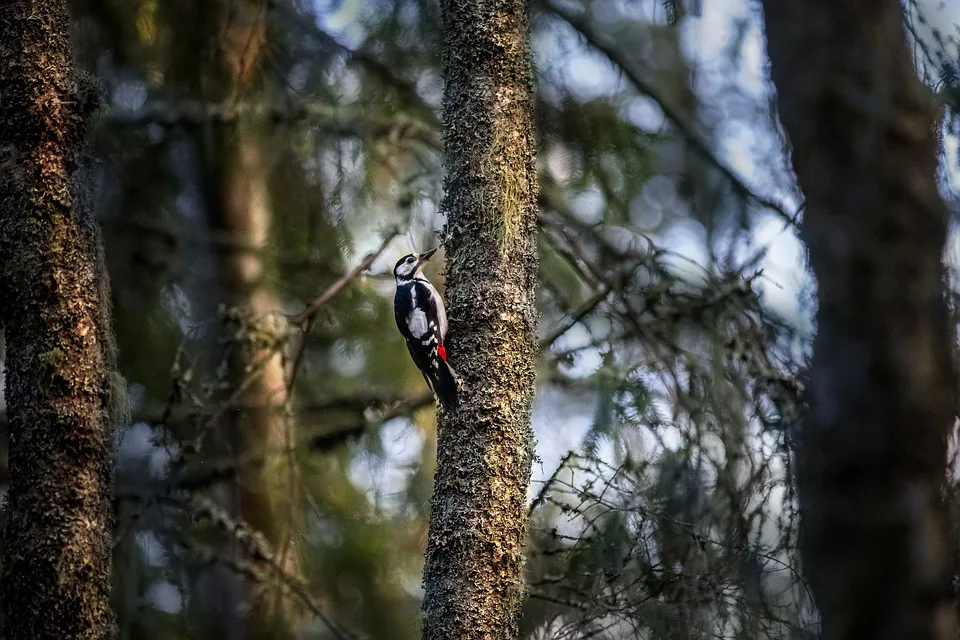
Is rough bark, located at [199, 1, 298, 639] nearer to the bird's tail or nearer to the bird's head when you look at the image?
the bird's head

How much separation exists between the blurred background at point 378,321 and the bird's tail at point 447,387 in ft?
1.69

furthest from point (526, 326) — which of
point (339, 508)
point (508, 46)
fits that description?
point (339, 508)

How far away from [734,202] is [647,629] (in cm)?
147

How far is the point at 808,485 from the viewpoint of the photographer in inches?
92.8

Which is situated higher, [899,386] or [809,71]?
[809,71]

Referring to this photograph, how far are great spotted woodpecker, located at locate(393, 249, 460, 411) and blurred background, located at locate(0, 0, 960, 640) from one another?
154mm

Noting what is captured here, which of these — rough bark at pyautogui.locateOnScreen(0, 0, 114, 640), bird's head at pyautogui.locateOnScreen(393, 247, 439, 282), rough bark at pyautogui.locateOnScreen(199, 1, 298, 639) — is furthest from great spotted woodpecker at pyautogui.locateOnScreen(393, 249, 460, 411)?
rough bark at pyautogui.locateOnScreen(0, 0, 114, 640)

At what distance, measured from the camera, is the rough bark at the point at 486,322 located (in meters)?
2.30

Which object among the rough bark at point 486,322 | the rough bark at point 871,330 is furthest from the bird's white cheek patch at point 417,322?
the rough bark at point 871,330

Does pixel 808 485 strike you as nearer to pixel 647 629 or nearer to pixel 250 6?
pixel 647 629

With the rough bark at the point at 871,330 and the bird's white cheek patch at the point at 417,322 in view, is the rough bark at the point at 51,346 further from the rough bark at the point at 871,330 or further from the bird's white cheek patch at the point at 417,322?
the rough bark at the point at 871,330

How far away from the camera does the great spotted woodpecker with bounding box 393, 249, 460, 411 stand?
Result: 2.46 meters

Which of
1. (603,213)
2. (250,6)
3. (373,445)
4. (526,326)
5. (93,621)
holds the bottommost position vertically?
(93,621)

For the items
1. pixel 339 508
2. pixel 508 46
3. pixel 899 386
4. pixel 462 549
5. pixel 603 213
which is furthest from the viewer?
pixel 339 508
